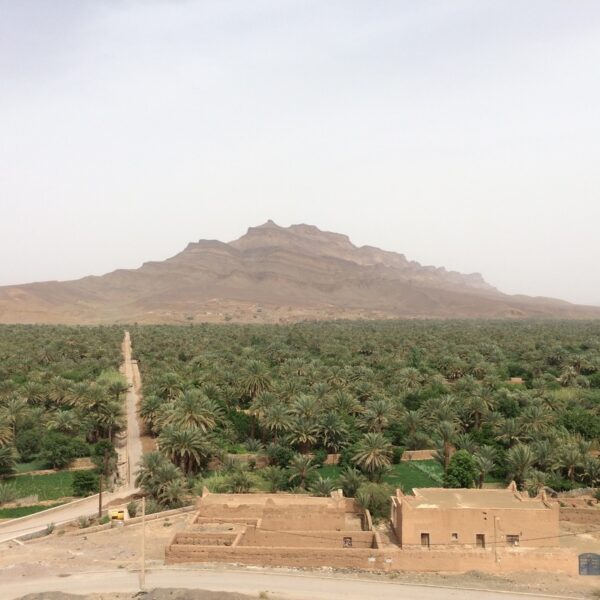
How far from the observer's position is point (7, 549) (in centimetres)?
2366

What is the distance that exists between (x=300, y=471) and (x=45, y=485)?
47.6 ft

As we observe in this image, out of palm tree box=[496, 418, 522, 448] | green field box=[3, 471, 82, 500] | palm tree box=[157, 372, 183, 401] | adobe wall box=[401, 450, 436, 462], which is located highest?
palm tree box=[157, 372, 183, 401]

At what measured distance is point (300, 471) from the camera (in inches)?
1217

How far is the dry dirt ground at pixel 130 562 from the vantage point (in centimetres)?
2009

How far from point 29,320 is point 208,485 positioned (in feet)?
448

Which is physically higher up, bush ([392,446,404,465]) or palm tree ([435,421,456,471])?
palm tree ([435,421,456,471])

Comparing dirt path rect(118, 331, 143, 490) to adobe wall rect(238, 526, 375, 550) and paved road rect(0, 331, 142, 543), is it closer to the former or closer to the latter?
paved road rect(0, 331, 142, 543)

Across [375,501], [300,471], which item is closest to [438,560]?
[375,501]

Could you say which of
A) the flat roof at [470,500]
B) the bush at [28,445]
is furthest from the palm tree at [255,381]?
the flat roof at [470,500]

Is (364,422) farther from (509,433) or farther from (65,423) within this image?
(65,423)

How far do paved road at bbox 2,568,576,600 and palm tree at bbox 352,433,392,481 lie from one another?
11487mm

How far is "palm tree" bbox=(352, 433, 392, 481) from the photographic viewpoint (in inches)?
1240

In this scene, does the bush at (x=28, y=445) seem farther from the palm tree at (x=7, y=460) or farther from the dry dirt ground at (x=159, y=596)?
the dry dirt ground at (x=159, y=596)

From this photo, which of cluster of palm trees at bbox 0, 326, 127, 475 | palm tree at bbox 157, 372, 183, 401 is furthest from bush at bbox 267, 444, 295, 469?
cluster of palm trees at bbox 0, 326, 127, 475
